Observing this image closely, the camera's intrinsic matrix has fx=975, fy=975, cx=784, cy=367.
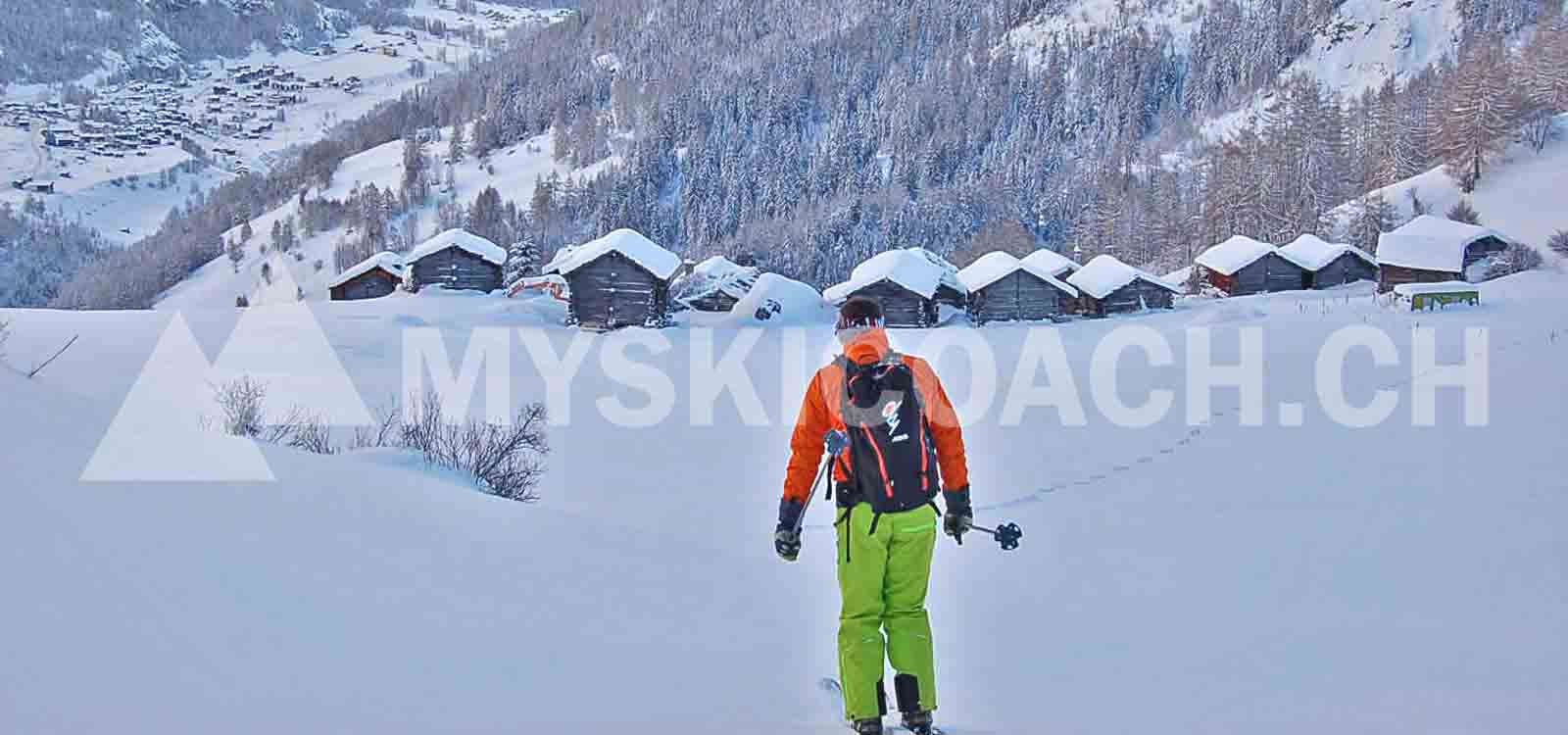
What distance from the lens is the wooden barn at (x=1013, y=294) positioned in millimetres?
44625

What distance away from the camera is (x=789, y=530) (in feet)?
14.1

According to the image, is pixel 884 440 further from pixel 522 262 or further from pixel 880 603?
pixel 522 262

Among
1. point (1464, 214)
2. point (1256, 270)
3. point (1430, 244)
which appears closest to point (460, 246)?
point (1256, 270)

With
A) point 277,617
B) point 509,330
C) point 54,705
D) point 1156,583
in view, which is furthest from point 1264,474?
point 509,330

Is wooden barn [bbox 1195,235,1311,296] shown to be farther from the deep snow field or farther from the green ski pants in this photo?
the green ski pants

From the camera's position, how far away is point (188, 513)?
17.7 feet

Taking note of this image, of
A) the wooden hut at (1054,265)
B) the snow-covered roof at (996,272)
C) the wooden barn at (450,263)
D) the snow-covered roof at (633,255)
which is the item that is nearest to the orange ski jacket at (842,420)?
the snow-covered roof at (633,255)

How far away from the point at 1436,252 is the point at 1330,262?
5.08 meters

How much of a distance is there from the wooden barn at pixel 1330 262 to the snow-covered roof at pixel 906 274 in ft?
55.3

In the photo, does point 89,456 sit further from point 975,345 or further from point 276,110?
point 276,110

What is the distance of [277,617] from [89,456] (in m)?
2.49

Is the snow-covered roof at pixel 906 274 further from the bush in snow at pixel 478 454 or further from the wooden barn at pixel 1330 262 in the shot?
the bush in snow at pixel 478 454

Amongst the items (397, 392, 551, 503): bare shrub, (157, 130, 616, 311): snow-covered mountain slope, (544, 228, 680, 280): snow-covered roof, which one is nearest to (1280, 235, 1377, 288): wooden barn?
(544, 228, 680, 280): snow-covered roof

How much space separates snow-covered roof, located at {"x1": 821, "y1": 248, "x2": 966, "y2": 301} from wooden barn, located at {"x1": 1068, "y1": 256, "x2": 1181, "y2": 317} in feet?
20.9
